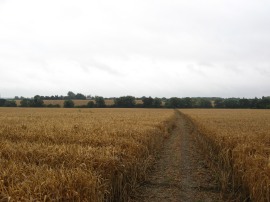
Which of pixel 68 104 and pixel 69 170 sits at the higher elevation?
pixel 68 104

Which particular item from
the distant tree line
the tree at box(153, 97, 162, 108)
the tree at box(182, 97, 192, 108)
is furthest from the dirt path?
the tree at box(182, 97, 192, 108)

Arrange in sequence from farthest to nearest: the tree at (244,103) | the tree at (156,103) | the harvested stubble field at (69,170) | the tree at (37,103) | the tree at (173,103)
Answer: the tree at (173,103) < the tree at (244,103) < the tree at (156,103) < the tree at (37,103) < the harvested stubble field at (69,170)

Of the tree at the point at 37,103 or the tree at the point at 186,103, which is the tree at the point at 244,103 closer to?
the tree at the point at 186,103

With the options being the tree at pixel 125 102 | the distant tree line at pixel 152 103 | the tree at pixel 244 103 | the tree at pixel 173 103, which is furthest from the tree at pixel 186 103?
the tree at pixel 125 102

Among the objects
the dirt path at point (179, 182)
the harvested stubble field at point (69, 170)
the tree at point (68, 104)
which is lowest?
the dirt path at point (179, 182)

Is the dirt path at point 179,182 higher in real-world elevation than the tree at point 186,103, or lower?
lower

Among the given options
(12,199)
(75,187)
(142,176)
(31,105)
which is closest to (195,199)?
(142,176)

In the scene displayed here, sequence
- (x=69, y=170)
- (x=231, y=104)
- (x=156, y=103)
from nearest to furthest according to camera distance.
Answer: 1. (x=69, y=170)
2. (x=156, y=103)
3. (x=231, y=104)

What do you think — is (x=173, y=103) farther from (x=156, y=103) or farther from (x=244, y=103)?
(x=244, y=103)

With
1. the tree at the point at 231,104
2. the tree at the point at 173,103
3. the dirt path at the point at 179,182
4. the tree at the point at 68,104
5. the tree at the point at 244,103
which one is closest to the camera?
the dirt path at the point at 179,182

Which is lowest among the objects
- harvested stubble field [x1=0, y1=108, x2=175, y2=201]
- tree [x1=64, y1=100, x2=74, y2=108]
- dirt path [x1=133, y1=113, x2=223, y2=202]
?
dirt path [x1=133, y1=113, x2=223, y2=202]

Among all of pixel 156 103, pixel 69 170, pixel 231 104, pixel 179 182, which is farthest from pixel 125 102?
pixel 69 170

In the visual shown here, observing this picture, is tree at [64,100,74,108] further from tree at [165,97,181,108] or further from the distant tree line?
tree at [165,97,181,108]

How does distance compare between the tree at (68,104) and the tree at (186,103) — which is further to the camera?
the tree at (186,103)
